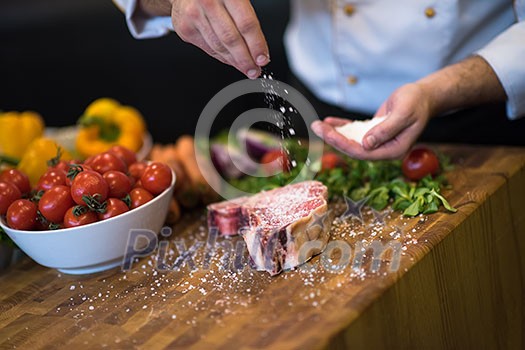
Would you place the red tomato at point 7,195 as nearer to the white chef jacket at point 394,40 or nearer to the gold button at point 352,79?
the white chef jacket at point 394,40

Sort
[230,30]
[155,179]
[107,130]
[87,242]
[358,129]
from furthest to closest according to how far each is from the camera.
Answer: [107,130]
[358,129]
[155,179]
[87,242]
[230,30]

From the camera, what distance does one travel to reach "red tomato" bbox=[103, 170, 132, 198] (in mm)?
1510

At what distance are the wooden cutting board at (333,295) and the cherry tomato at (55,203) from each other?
0.17m

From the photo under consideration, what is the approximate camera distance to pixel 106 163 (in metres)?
1.57

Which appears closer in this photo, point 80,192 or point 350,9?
point 80,192

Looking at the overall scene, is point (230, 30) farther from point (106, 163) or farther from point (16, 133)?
point (16, 133)

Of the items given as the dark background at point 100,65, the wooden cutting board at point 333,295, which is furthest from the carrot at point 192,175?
the dark background at point 100,65

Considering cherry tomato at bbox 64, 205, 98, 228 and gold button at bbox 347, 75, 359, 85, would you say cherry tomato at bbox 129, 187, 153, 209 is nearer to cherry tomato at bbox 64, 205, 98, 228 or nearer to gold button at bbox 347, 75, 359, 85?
cherry tomato at bbox 64, 205, 98, 228

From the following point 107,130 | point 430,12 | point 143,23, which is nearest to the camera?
point 430,12

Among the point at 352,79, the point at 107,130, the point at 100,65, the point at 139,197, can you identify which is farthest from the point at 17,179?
the point at 100,65

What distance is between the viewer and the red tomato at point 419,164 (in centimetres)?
167

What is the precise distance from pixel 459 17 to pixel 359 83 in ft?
1.24

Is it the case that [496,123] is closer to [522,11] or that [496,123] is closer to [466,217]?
[522,11]

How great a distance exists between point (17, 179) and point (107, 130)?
78 cm
